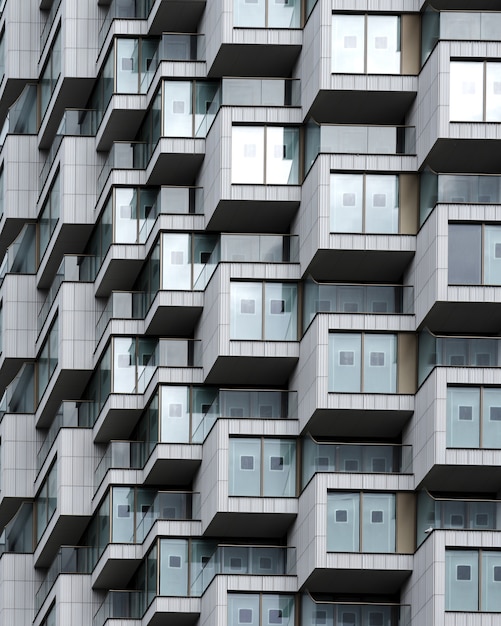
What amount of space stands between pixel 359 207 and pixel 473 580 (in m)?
12.4

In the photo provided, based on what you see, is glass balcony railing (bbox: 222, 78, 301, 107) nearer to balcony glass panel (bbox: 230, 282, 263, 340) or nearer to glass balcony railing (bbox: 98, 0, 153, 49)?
balcony glass panel (bbox: 230, 282, 263, 340)

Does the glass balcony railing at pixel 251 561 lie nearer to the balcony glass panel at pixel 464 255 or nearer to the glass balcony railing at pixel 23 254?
the balcony glass panel at pixel 464 255

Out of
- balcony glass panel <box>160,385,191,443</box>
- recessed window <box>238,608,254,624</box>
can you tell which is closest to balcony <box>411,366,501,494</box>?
recessed window <box>238,608,254,624</box>

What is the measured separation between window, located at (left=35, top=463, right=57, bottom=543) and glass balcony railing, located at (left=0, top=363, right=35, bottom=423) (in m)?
4.33

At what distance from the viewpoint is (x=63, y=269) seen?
356ft

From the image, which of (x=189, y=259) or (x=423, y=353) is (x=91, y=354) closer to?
(x=189, y=259)

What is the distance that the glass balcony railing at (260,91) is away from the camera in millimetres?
98250

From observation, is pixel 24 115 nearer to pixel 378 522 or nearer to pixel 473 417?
pixel 378 522

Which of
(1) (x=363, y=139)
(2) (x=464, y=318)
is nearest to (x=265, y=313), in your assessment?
(1) (x=363, y=139)

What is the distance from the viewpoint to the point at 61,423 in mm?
107312

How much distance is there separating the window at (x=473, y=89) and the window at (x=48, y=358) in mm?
20042

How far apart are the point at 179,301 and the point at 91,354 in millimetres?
8229

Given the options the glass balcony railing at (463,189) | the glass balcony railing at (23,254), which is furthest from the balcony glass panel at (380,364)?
the glass balcony railing at (23,254)

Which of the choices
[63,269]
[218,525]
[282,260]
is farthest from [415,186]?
[63,269]
